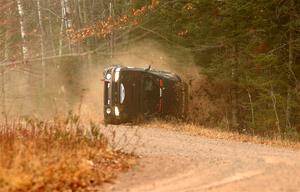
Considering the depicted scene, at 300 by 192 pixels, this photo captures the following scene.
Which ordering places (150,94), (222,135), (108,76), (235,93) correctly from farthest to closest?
(235,93) → (150,94) → (108,76) → (222,135)

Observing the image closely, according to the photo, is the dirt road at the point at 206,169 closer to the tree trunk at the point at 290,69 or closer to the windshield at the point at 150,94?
the windshield at the point at 150,94

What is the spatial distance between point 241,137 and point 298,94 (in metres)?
3.85

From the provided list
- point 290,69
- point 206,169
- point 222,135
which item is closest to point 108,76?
point 222,135

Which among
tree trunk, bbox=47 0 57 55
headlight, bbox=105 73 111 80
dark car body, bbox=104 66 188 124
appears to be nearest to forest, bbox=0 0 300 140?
tree trunk, bbox=47 0 57 55

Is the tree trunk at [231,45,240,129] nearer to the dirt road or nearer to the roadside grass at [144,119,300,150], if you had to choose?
the roadside grass at [144,119,300,150]

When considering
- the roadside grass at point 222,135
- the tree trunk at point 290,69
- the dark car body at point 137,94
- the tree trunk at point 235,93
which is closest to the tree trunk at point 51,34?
the tree trunk at point 235,93

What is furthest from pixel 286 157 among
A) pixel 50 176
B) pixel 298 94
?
pixel 298 94

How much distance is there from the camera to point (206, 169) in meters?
9.23

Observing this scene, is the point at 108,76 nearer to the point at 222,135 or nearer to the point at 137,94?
the point at 137,94

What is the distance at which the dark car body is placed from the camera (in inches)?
679

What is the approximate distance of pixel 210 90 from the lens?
76.9ft

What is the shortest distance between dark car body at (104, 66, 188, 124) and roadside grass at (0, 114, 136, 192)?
269 inches

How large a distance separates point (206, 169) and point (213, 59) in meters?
13.9

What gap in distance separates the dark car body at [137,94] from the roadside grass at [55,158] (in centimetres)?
682
